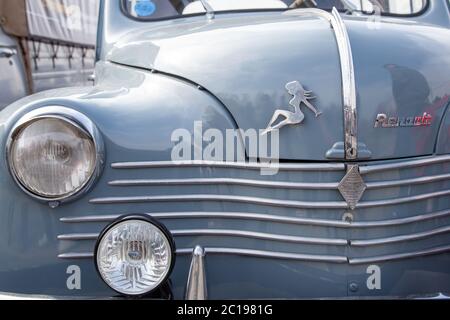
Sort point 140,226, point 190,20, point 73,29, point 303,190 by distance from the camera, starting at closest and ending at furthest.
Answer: point 140,226, point 303,190, point 190,20, point 73,29

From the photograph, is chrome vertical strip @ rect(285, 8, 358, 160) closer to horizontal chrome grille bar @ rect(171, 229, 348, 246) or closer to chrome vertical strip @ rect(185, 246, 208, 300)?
horizontal chrome grille bar @ rect(171, 229, 348, 246)

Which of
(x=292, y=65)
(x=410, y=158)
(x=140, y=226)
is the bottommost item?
(x=140, y=226)

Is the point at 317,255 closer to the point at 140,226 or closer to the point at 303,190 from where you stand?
the point at 303,190

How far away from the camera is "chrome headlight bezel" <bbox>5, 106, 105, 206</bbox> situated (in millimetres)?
2176


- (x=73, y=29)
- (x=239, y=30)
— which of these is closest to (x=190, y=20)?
(x=239, y=30)

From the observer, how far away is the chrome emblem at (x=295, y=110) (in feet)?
7.50

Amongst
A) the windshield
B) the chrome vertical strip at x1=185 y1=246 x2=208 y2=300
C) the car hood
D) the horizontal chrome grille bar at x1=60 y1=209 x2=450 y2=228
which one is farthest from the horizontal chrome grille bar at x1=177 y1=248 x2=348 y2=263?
the windshield

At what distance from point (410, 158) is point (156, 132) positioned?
0.85 meters

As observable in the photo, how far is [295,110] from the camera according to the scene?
229 centimetres

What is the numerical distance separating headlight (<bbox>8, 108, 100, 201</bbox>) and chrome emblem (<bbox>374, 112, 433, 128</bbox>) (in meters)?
0.92

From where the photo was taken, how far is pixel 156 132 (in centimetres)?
231

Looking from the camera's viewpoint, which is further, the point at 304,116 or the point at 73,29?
the point at 73,29

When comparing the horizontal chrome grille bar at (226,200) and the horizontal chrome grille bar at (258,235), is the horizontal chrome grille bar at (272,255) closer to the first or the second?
the horizontal chrome grille bar at (258,235)

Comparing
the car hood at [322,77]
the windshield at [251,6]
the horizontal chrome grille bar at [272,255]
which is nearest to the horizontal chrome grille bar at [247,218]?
the horizontal chrome grille bar at [272,255]
